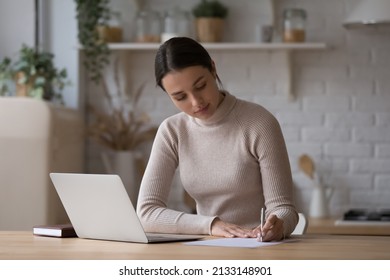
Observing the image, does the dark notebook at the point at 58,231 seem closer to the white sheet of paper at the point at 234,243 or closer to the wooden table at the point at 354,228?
the white sheet of paper at the point at 234,243

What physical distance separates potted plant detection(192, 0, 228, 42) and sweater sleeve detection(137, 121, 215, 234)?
1.72 metres

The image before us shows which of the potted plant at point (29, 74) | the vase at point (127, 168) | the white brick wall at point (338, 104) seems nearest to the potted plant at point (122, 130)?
the vase at point (127, 168)

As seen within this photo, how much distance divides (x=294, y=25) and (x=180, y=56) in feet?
6.32

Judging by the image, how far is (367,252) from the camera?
1.89 meters

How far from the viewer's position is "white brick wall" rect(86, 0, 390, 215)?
4.37 m

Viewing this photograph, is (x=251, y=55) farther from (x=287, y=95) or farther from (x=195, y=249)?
(x=195, y=249)

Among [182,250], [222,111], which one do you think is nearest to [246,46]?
[222,111]

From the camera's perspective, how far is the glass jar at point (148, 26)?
172 inches

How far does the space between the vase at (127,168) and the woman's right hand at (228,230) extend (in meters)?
2.03

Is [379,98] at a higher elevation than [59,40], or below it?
below

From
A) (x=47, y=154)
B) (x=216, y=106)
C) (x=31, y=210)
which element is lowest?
(x=31, y=210)

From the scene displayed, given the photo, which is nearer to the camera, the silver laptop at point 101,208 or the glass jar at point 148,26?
the silver laptop at point 101,208

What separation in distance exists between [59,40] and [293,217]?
2399mm
